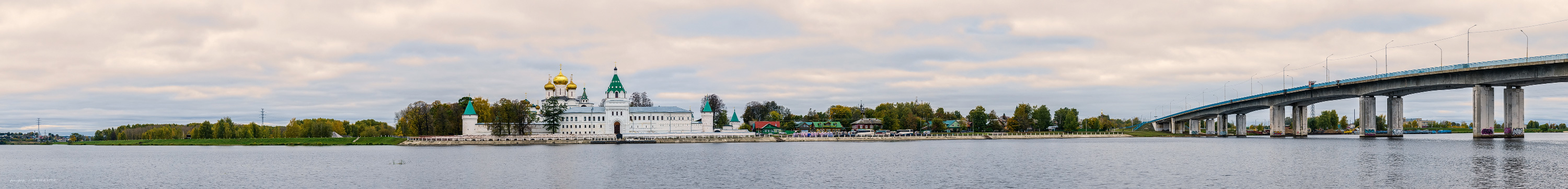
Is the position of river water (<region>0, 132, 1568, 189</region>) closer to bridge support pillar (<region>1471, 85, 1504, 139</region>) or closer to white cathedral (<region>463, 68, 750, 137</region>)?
bridge support pillar (<region>1471, 85, 1504, 139</region>)

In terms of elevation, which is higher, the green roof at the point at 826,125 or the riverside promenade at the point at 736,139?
the green roof at the point at 826,125

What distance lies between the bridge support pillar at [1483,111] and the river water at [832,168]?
2617 mm

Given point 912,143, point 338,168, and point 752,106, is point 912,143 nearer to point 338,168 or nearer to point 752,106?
point 338,168

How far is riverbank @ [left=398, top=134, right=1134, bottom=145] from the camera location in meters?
104

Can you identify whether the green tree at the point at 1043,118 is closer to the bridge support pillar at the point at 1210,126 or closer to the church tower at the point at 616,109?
the bridge support pillar at the point at 1210,126

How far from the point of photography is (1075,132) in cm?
14400

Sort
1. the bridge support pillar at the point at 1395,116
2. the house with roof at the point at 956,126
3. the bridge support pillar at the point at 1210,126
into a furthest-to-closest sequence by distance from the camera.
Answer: the house with roof at the point at 956,126, the bridge support pillar at the point at 1210,126, the bridge support pillar at the point at 1395,116

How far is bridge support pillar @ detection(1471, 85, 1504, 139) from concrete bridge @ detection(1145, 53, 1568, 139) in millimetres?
60

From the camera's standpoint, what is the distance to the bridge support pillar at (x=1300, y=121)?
119 meters

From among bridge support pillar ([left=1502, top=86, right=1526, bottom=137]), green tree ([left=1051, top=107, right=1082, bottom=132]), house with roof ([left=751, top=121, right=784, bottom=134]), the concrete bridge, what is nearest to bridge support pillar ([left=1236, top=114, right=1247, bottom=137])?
the concrete bridge

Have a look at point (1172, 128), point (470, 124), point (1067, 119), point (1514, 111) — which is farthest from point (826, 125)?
point (1514, 111)

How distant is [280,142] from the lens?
108562 millimetres

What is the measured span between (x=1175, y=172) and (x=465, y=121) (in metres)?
86.5

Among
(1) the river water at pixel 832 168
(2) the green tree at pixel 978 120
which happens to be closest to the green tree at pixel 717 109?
(2) the green tree at pixel 978 120
